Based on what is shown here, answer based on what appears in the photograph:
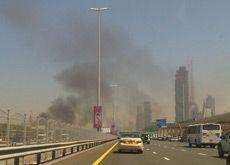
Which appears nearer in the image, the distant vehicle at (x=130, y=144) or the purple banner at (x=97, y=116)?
the distant vehicle at (x=130, y=144)

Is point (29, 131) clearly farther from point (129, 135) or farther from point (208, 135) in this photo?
point (208, 135)

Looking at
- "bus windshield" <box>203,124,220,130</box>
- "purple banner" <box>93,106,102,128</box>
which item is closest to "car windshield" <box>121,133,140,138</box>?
"bus windshield" <box>203,124,220,130</box>

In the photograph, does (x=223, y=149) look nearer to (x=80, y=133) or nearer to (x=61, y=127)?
(x=61, y=127)

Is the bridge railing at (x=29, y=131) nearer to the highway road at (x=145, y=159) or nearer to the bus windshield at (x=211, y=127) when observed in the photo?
the highway road at (x=145, y=159)

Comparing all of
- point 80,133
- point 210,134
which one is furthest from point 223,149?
point 210,134

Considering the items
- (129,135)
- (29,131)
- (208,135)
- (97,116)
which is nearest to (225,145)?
(129,135)

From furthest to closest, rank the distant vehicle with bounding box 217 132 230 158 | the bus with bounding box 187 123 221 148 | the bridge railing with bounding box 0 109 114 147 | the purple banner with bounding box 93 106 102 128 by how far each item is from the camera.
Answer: the purple banner with bounding box 93 106 102 128 → the bus with bounding box 187 123 221 148 → the distant vehicle with bounding box 217 132 230 158 → the bridge railing with bounding box 0 109 114 147

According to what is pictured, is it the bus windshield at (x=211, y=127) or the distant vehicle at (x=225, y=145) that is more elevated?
the bus windshield at (x=211, y=127)

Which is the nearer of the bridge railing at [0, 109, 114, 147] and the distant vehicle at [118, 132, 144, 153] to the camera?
the bridge railing at [0, 109, 114, 147]

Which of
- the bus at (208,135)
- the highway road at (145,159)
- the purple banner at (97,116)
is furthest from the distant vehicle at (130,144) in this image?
the purple banner at (97,116)

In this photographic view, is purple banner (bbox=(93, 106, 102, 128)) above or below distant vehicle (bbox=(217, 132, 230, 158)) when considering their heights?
above

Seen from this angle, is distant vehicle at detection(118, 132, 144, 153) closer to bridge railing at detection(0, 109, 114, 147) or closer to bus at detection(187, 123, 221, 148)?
bridge railing at detection(0, 109, 114, 147)

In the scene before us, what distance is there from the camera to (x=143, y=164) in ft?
78.9

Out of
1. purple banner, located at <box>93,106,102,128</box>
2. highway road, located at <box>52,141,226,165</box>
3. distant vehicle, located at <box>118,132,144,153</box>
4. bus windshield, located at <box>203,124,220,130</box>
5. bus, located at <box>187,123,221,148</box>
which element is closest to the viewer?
highway road, located at <box>52,141,226,165</box>
